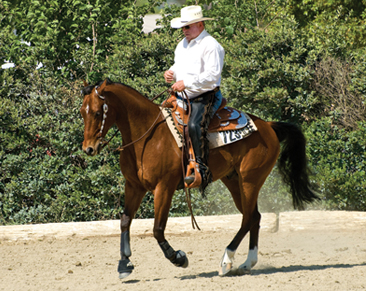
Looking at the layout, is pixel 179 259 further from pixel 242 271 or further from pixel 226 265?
pixel 242 271

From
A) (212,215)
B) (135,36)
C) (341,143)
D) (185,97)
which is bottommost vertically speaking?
(212,215)

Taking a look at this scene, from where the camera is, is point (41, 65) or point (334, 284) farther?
point (41, 65)

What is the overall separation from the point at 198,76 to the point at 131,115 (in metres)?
0.79

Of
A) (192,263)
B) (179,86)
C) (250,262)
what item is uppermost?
(179,86)

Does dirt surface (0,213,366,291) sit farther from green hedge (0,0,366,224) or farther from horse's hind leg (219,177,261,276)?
green hedge (0,0,366,224)

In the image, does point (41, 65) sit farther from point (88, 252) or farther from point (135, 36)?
point (88, 252)

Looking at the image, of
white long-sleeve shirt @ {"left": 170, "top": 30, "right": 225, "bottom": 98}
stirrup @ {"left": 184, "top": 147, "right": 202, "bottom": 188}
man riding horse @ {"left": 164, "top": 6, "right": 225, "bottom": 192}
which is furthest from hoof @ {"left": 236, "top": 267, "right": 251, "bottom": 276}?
white long-sleeve shirt @ {"left": 170, "top": 30, "right": 225, "bottom": 98}

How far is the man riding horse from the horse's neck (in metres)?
0.41

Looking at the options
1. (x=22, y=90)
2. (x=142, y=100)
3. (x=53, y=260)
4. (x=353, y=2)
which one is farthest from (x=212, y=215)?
(x=353, y=2)

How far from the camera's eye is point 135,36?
31.4 ft

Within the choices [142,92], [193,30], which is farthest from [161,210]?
[142,92]

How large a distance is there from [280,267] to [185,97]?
87.8 inches

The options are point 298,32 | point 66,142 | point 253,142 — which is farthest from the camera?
point 298,32

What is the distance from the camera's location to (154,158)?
5188mm
